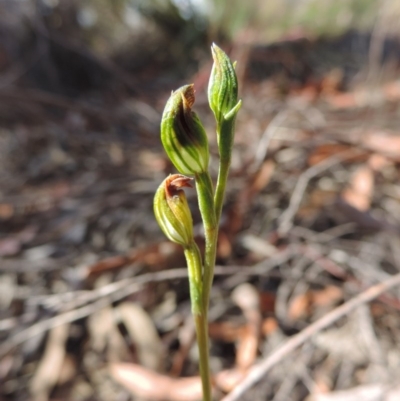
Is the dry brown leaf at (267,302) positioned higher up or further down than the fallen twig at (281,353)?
further down

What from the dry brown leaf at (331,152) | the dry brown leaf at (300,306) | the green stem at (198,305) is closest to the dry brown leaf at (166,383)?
the dry brown leaf at (300,306)

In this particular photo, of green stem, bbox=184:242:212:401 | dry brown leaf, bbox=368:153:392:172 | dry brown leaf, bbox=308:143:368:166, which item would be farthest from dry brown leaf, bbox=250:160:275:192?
green stem, bbox=184:242:212:401

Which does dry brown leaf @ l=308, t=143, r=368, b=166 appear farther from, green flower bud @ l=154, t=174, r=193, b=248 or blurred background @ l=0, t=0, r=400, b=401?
green flower bud @ l=154, t=174, r=193, b=248

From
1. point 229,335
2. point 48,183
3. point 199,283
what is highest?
point 199,283

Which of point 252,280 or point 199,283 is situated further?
point 252,280

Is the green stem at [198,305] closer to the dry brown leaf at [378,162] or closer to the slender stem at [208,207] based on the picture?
the slender stem at [208,207]

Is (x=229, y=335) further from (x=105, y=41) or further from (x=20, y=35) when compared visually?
(x=105, y=41)

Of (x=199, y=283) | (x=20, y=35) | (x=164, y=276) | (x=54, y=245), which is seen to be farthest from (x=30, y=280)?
(x=20, y=35)
